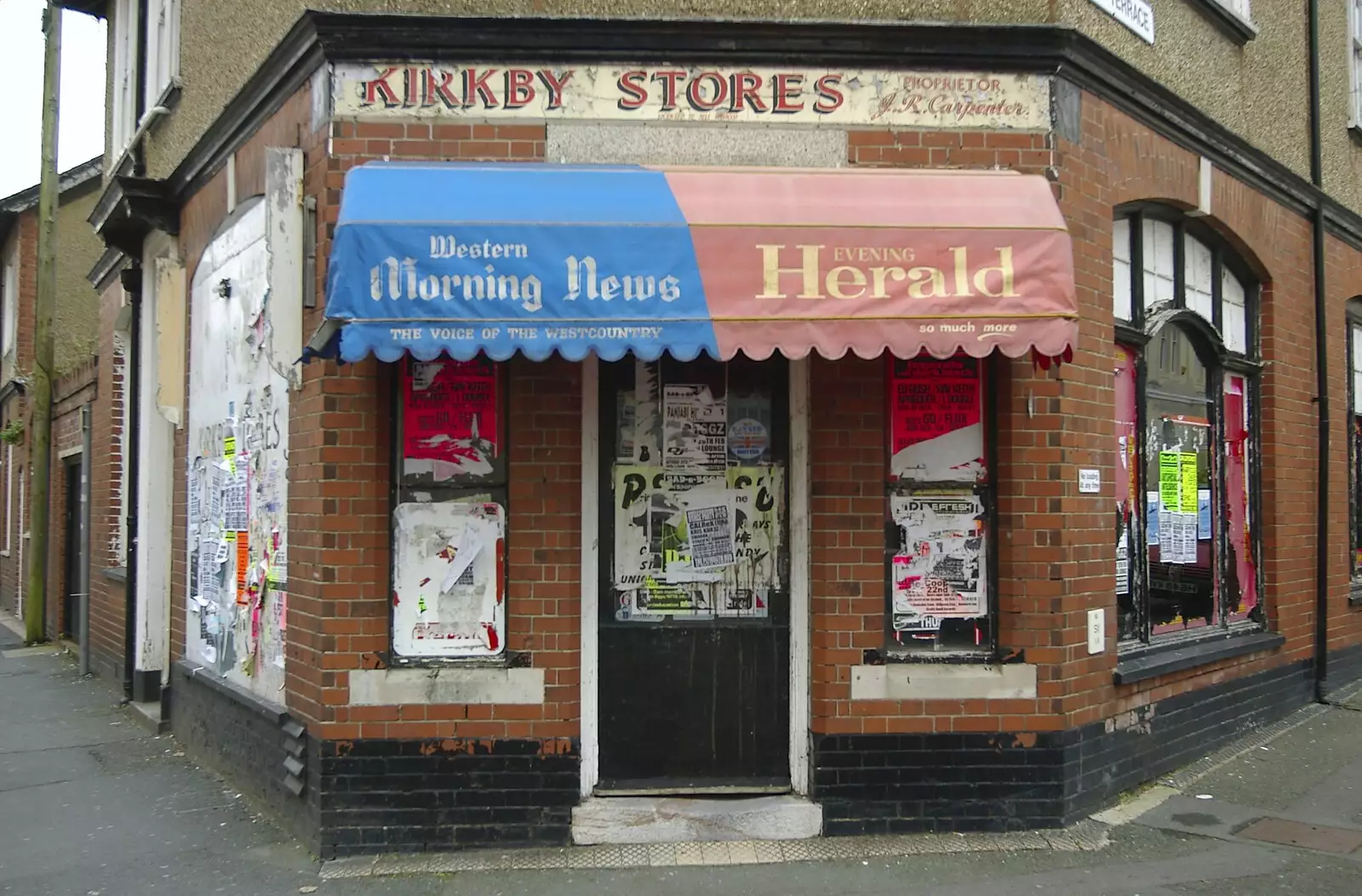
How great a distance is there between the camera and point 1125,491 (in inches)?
285

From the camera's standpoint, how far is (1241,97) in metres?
8.34

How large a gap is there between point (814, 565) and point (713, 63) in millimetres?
A: 2608

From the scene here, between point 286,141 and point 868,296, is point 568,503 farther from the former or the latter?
point 286,141

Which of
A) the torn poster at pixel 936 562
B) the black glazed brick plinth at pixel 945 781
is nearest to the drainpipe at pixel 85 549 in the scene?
the black glazed brick plinth at pixel 945 781

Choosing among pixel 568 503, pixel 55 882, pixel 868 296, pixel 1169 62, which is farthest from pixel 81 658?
pixel 1169 62

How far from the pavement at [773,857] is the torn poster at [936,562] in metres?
1.15

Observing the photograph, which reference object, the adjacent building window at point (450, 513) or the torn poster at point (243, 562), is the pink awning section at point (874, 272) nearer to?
the adjacent building window at point (450, 513)

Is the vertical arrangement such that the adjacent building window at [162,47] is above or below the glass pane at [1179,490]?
above

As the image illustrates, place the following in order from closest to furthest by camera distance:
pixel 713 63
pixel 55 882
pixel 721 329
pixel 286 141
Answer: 1. pixel 721 329
2. pixel 55 882
3. pixel 713 63
4. pixel 286 141

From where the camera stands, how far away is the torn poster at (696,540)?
6.08 metres

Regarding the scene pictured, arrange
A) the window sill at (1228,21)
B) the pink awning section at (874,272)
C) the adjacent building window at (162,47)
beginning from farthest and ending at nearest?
the adjacent building window at (162,47)
the window sill at (1228,21)
the pink awning section at (874,272)

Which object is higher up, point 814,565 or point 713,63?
point 713,63

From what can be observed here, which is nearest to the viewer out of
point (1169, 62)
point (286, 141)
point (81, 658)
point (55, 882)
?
point (55, 882)

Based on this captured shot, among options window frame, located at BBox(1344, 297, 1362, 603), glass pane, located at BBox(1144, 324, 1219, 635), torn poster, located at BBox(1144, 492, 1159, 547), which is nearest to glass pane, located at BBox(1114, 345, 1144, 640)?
torn poster, located at BBox(1144, 492, 1159, 547)
